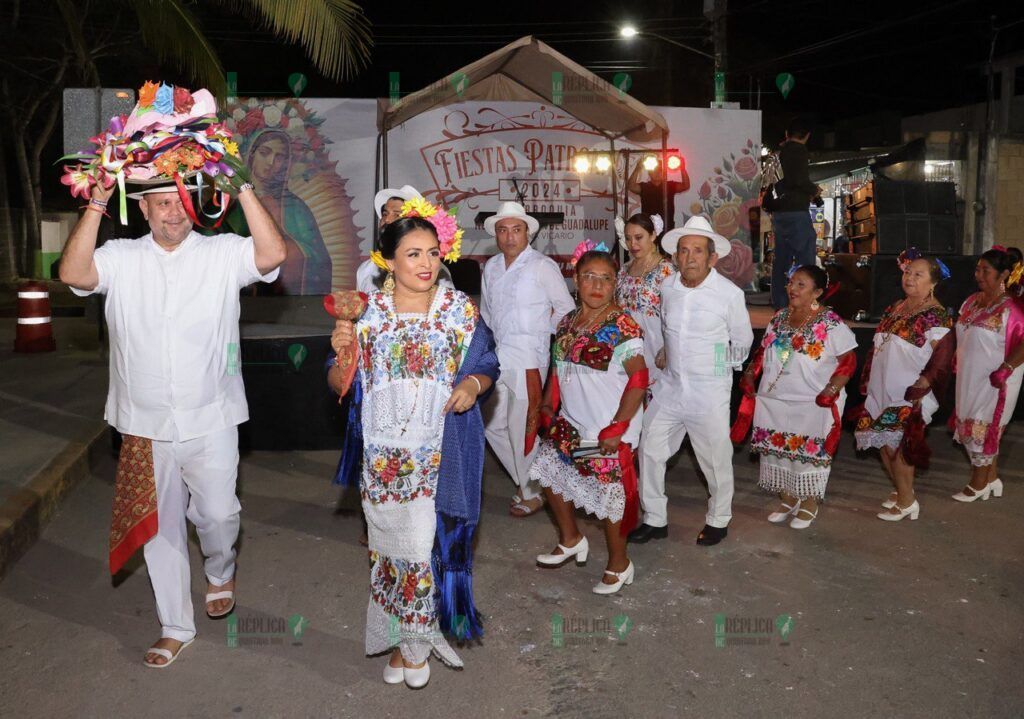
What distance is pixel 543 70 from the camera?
12945mm

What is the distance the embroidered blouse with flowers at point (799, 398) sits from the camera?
603cm

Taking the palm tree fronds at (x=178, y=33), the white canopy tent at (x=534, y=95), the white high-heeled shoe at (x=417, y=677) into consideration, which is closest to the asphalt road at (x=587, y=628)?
the white high-heeled shoe at (x=417, y=677)

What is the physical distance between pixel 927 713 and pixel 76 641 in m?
3.62

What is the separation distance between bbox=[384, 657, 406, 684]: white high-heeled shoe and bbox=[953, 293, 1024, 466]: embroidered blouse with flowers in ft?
15.8

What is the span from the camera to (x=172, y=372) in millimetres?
4047

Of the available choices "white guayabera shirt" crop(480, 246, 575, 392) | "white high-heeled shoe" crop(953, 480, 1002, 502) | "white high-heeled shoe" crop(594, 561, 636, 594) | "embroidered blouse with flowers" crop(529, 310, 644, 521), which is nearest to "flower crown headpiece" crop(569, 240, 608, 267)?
"embroidered blouse with flowers" crop(529, 310, 644, 521)

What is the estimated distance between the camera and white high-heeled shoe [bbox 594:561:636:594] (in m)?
5.00

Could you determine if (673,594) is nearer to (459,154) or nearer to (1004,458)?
(1004,458)

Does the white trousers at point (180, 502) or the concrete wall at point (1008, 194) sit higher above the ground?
the concrete wall at point (1008, 194)

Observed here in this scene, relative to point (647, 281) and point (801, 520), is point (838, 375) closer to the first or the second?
point (801, 520)

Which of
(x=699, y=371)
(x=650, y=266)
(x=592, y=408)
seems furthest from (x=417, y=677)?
(x=650, y=266)

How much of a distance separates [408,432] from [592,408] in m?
1.40

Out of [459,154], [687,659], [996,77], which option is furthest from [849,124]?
[687,659]

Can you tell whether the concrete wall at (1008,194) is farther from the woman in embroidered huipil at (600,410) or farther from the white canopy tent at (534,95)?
the woman in embroidered huipil at (600,410)
